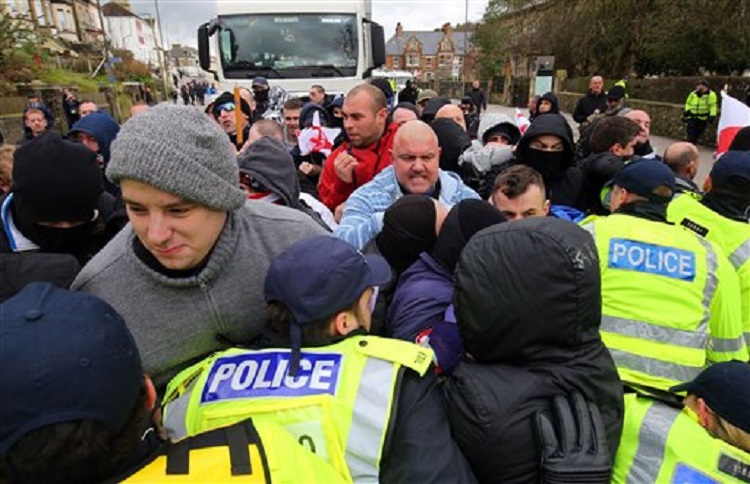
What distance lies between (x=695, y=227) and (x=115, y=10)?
9236 centimetres

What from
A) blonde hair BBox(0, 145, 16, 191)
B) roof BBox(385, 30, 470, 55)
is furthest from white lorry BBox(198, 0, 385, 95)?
roof BBox(385, 30, 470, 55)

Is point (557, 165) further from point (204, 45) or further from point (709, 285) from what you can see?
point (204, 45)

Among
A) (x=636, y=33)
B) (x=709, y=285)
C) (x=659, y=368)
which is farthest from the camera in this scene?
(x=636, y=33)

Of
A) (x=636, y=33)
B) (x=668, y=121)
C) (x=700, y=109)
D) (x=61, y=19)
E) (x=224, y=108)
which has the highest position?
(x=61, y=19)

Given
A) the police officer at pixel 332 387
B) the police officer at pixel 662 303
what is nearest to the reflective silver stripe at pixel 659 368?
the police officer at pixel 662 303

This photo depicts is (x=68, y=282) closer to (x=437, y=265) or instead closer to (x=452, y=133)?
(x=437, y=265)

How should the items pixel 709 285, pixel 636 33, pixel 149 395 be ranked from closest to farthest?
pixel 149 395, pixel 709 285, pixel 636 33

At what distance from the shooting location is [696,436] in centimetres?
163

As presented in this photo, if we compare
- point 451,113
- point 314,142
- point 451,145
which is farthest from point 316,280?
point 451,113

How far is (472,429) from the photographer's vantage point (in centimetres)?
141

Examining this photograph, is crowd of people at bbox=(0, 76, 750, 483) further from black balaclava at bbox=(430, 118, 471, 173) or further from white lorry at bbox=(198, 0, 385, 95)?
white lorry at bbox=(198, 0, 385, 95)

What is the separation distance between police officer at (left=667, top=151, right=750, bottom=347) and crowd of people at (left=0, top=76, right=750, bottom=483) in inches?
26.6

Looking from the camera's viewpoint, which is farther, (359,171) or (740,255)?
(359,171)

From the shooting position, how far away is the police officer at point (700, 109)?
1311 cm
